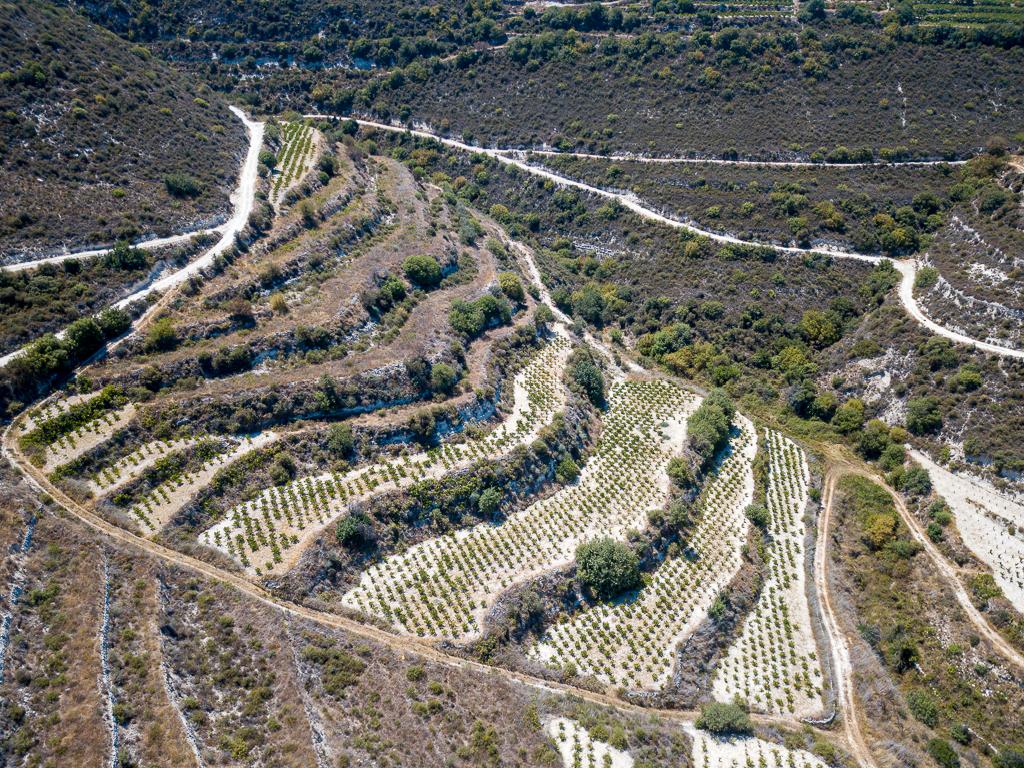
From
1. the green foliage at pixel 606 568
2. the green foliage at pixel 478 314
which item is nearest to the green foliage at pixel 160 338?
the green foliage at pixel 478 314

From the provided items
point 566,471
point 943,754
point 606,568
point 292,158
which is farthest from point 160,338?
point 943,754

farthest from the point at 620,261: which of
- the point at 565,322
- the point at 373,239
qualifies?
the point at 373,239

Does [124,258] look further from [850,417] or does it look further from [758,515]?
[850,417]

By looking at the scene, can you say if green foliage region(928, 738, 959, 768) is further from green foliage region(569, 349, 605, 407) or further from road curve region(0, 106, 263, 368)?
road curve region(0, 106, 263, 368)

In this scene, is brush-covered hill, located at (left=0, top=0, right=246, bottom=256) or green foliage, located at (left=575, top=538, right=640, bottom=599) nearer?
green foliage, located at (left=575, top=538, right=640, bottom=599)

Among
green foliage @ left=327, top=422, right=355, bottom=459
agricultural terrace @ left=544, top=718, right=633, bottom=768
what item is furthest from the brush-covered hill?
agricultural terrace @ left=544, top=718, right=633, bottom=768

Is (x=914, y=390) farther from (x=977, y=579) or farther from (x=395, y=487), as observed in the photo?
(x=395, y=487)
